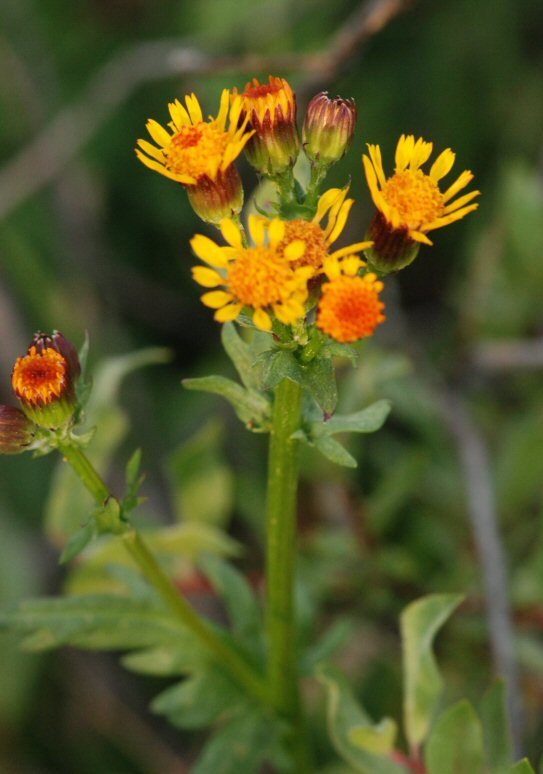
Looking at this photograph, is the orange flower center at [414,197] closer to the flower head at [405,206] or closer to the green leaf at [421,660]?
the flower head at [405,206]

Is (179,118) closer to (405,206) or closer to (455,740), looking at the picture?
(405,206)

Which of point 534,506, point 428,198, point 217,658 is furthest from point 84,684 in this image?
point 428,198

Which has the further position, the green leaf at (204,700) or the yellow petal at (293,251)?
Answer: the green leaf at (204,700)

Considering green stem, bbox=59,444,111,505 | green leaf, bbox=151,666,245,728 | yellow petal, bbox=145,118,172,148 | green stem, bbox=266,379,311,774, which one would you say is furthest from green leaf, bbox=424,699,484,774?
yellow petal, bbox=145,118,172,148

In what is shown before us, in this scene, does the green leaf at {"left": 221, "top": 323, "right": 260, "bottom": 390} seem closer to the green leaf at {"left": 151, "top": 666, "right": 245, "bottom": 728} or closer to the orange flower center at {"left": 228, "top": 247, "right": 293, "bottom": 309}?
the orange flower center at {"left": 228, "top": 247, "right": 293, "bottom": 309}

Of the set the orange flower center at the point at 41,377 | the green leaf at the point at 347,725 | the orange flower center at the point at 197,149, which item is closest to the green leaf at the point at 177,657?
the green leaf at the point at 347,725

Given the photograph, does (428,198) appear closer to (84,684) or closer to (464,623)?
(464,623)
